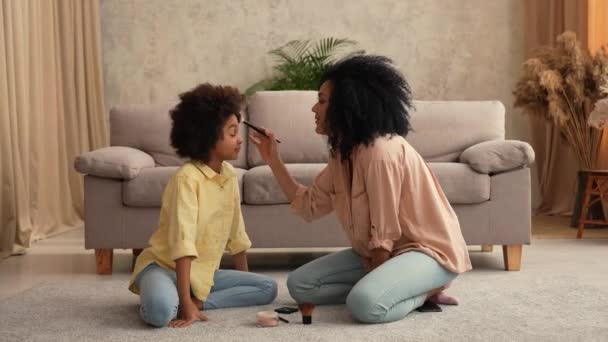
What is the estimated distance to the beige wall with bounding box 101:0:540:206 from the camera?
6508mm

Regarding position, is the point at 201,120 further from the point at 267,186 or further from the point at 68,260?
the point at 68,260

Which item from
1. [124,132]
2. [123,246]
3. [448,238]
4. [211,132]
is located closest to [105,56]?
[124,132]

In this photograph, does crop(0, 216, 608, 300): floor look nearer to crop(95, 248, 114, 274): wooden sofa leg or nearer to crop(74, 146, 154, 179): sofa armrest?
crop(95, 248, 114, 274): wooden sofa leg

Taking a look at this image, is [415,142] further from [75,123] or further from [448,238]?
[75,123]

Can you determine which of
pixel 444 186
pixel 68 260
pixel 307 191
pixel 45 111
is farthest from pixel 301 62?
pixel 307 191

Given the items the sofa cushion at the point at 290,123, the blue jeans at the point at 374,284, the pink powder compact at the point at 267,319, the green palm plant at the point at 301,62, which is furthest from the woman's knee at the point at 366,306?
the green palm plant at the point at 301,62

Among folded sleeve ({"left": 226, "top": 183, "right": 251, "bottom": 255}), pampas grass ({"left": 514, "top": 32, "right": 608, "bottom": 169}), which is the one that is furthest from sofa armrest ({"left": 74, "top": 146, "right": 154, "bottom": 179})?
pampas grass ({"left": 514, "top": 32, "right": 608, "bottom": 169})

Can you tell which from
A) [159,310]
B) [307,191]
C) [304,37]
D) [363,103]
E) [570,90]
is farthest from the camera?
[304,37]

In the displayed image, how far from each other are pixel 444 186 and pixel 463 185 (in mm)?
84

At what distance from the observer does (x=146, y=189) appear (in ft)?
12.4

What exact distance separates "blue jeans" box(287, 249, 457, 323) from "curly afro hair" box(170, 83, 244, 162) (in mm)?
557

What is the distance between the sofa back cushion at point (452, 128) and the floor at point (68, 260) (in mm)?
782

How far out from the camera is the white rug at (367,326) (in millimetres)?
2574

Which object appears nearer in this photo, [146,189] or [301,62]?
[146,189]
